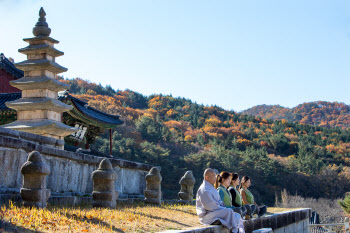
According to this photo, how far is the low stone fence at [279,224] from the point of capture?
775cm

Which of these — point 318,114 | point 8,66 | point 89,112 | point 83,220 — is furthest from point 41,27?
point 318,114

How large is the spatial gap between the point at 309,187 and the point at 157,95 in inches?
1879

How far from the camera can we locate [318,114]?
116312 millimetres

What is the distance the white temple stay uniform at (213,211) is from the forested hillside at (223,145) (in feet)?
121

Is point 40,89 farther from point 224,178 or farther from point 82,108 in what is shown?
point 82,108

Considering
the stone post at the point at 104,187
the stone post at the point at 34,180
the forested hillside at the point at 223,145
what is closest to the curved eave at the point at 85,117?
the stone post at the point at 104,187

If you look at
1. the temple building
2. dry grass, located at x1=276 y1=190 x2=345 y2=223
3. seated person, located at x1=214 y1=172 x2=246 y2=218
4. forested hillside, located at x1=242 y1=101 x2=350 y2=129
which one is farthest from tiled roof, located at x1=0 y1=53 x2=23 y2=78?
forested hillside, located at x1=242 y1=101 x2=350 y2=129

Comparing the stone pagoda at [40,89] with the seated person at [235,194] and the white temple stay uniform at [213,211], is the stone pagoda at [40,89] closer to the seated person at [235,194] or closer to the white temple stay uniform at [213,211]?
the seated person at [235,194]

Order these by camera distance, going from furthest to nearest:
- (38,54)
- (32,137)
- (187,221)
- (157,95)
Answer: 1. (157,95)
2. (38,54)
3. (32,137)
4. (187,221)

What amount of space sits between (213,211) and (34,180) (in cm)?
313

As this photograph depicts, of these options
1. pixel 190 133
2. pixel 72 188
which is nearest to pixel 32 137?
pixel 72 188

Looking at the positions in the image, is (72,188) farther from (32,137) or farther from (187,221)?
(187,221)

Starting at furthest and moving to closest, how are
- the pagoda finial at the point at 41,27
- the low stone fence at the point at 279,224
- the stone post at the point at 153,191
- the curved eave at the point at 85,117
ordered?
the curved eave at the point at 85,117 < the pagoda finial at the point at 41,27 < the stone post at the point at 153,191 < the low stone fence at the point at 279,224

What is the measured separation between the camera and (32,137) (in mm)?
10727
